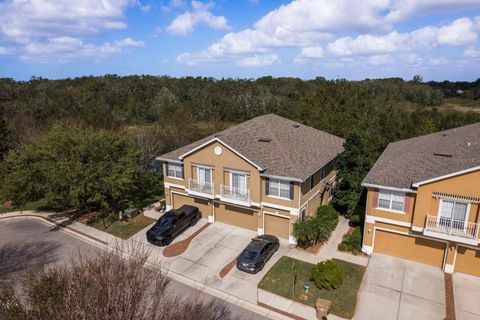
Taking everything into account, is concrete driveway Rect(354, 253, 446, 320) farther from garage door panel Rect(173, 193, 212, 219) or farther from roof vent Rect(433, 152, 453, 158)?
garage door panel Rect(173, 193, 212, 219)

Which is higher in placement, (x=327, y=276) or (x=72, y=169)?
(x=72, y=169)

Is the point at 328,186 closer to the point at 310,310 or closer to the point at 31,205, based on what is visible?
the point at 310,310

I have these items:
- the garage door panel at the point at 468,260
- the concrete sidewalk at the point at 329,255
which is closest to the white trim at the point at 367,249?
the concrete sidewalk at the point at 329,255

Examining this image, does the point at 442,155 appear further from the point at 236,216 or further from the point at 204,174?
the point at 204,174

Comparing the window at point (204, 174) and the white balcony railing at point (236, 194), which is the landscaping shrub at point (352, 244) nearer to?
the white balcony railing at point (236, 194)

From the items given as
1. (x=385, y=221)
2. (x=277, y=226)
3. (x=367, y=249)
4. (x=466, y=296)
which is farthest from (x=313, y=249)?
(x=466, y=296)

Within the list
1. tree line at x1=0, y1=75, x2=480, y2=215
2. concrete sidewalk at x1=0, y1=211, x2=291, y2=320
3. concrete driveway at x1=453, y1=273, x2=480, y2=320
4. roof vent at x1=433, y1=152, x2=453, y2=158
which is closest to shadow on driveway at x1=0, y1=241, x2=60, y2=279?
concrete sidewalk at x1=0, y1=211, x2=291, y2=320
